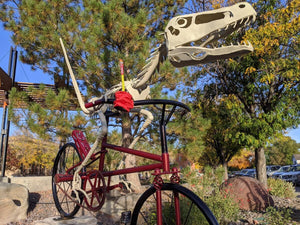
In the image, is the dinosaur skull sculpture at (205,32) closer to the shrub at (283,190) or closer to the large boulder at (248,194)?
the large boulder at (248,194)

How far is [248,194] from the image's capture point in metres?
5.57

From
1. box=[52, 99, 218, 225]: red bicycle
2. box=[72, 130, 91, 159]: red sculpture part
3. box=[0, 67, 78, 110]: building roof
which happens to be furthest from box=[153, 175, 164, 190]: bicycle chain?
box=[0, 67, 78, 110]: building roof

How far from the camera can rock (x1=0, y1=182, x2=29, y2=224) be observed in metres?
4.12

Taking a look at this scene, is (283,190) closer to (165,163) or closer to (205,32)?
(165,163)

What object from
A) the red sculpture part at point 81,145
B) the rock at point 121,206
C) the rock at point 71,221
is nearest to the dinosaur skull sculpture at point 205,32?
the red sculpture part at point 81,145

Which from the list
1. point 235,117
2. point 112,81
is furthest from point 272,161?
point 112,81

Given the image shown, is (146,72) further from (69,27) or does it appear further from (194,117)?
(194,117)

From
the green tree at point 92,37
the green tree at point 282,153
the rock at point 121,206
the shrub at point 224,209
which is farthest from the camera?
the green tree at point 282,153

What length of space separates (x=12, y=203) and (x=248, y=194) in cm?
496

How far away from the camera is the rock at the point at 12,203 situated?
162 inches

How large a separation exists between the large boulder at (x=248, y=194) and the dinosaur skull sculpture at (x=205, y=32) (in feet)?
14.6

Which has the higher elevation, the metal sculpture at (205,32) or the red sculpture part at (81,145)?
the metal sculpture at (205,32)

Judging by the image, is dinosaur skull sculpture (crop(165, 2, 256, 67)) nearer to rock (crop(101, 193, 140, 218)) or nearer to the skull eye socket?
the skull eye socket

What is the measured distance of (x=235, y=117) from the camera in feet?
28.0
